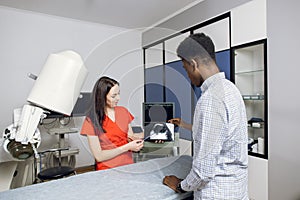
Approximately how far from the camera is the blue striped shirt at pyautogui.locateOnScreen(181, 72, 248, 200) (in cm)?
77

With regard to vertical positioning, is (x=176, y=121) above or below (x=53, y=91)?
below

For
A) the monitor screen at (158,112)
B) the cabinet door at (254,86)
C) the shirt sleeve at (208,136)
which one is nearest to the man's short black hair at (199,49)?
the shirt sleeve at (208,136)

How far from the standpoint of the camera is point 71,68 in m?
0.91

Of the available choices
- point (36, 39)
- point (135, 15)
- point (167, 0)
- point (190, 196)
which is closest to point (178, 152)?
point (190, 196)

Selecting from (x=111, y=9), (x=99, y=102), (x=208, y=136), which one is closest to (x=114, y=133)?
(x=99, y=102)

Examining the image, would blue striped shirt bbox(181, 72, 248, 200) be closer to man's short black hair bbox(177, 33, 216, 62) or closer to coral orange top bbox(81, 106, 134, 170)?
man's short black hair bbox(177, 33, 216, 62)

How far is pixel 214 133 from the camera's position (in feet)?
2.51

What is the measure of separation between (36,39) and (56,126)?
1.23 meters

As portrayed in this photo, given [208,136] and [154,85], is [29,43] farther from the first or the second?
[208,136]

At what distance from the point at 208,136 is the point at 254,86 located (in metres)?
1.49

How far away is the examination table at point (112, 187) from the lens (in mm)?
899

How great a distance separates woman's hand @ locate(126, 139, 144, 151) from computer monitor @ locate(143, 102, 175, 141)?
7 centimetres

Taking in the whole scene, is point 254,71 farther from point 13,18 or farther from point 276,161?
point 13,18

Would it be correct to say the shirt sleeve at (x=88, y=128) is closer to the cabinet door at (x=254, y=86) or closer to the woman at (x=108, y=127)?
the woman at (x=108, y=127)
